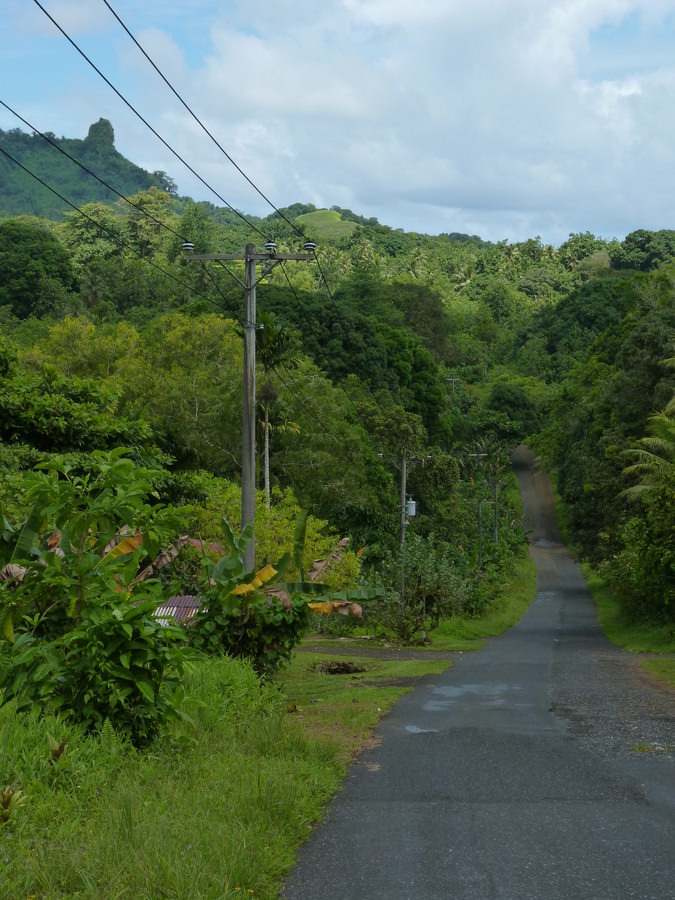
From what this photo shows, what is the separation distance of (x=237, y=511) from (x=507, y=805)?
2303cm

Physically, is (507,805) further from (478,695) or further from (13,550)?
(478,695)

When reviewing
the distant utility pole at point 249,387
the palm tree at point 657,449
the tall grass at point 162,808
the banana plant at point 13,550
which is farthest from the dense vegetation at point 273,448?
the distant utility pole at point 249,387

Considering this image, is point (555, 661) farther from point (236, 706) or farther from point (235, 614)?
point (236, 706)

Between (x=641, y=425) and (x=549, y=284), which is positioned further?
(x=549, y=284)

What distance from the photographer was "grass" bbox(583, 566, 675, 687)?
22.9m

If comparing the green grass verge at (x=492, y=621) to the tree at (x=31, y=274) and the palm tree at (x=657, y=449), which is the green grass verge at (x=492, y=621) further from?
Answer: the tree at (x=31, y=274)

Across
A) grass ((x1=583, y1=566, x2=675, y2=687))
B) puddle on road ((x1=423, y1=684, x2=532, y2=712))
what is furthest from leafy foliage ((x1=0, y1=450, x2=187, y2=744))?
grass ((x1=583, y1=566, x2=675, y2=687))

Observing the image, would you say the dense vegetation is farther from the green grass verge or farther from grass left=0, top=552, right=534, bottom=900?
the green grass verge

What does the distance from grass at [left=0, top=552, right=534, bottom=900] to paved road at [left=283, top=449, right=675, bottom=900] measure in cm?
32

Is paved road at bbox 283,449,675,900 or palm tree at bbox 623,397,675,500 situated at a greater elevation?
palm tree at bbox 623,397,675,500

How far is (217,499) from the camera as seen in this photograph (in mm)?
30875

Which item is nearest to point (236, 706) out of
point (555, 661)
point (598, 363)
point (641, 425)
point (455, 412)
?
point (555, 661)

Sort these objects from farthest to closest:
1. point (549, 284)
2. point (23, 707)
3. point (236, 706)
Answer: point (549, 284), point (236, 706), point (23, 707)

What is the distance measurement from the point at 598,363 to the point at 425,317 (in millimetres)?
42569
